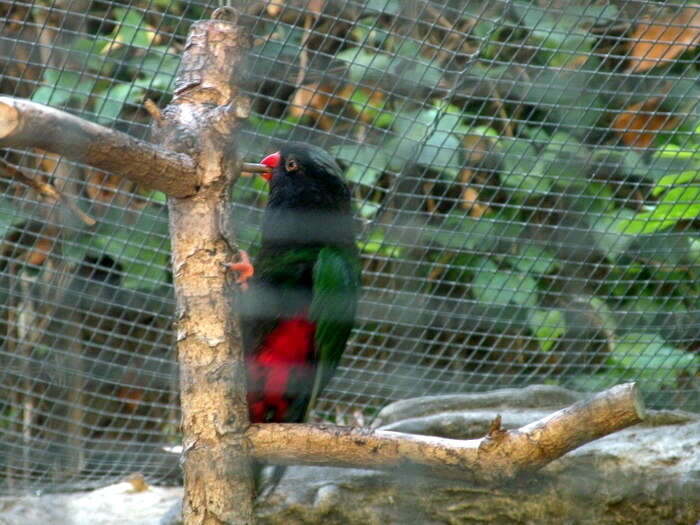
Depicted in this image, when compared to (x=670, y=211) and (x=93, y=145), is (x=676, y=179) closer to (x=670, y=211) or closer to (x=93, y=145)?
(x=670, y=211)

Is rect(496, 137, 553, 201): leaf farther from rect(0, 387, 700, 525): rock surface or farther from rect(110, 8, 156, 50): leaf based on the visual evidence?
rect(110, 8, 156, 50): leaf

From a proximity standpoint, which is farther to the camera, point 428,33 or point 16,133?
point 428,33

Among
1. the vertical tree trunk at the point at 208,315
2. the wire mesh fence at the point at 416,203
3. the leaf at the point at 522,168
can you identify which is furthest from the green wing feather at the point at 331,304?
the leaf at the point at 522,168

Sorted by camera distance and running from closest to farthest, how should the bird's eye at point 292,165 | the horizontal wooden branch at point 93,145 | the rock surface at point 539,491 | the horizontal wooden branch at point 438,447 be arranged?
the horizontal wooden branch at point 93,145
the horizontal wooden branch at point 438,447
the bird's eye at point 292,165
the rock surface at point 539,491

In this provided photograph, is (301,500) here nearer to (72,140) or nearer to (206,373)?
(206,373)

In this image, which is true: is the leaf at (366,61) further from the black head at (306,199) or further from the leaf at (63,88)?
the leaf at (63,88)

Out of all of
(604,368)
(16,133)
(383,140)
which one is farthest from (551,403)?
(16,133)

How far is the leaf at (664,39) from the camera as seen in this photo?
2.06 metres

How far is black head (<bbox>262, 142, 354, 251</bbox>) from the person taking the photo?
5.65 feet

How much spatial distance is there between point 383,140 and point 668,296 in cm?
71

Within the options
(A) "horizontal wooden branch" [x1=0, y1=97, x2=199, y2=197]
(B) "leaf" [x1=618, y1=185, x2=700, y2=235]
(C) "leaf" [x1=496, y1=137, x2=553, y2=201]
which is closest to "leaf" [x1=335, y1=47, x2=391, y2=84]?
(C) "leaf" [x1=496, y1=137, x2=553, y2=201]

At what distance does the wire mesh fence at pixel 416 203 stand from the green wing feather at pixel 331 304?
537mm

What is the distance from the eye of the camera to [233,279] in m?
1.41

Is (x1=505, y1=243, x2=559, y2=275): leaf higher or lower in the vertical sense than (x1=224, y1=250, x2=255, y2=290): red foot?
higher
